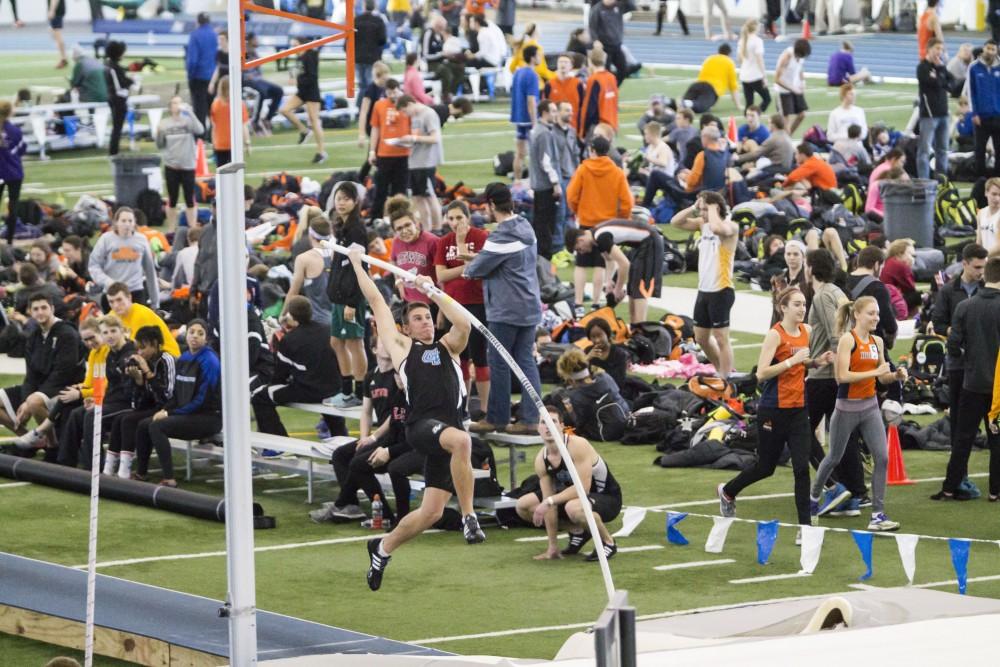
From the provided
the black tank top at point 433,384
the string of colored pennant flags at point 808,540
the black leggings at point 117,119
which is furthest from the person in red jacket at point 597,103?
the black tank top at point 433,384

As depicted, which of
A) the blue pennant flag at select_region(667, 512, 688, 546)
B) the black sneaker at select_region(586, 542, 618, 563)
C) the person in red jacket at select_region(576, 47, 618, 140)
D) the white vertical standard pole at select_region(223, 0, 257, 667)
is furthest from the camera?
the person in red jacket at select_region(576, 47, 618, 140)

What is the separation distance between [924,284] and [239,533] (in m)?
15.0

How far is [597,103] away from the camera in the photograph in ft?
91.7

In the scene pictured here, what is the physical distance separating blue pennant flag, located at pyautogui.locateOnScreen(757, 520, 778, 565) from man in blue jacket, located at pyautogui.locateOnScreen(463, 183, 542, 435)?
2.62m

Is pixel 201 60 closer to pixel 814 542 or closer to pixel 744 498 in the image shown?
pixel 744 498

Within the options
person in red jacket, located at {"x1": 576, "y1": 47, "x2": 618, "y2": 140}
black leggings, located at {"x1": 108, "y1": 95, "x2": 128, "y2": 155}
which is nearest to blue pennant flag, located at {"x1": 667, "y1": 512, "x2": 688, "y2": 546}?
person in red jacket, located at {"x1": 576, "y1": 47, "x2": 618, "y2": 140}

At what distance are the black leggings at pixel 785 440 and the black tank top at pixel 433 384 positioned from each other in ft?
6.95

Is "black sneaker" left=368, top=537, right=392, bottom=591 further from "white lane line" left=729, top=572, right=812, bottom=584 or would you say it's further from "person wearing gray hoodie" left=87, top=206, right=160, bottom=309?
"person wearing gray hoodie" left=87, top=206, right=160, bottom=309

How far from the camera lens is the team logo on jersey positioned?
12.7 metres

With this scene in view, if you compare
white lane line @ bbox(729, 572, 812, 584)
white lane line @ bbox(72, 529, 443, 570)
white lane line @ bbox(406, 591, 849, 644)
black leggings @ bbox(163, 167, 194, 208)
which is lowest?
white lane line @ bbox(72, 529, 443, 570)

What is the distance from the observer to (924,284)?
22734 millimetres

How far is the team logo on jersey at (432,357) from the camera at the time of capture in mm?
12688

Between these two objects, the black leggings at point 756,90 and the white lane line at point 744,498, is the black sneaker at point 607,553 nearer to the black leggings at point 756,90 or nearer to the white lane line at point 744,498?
the white lane line at point 744,498

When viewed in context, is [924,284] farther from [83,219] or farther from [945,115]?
[83,219]
